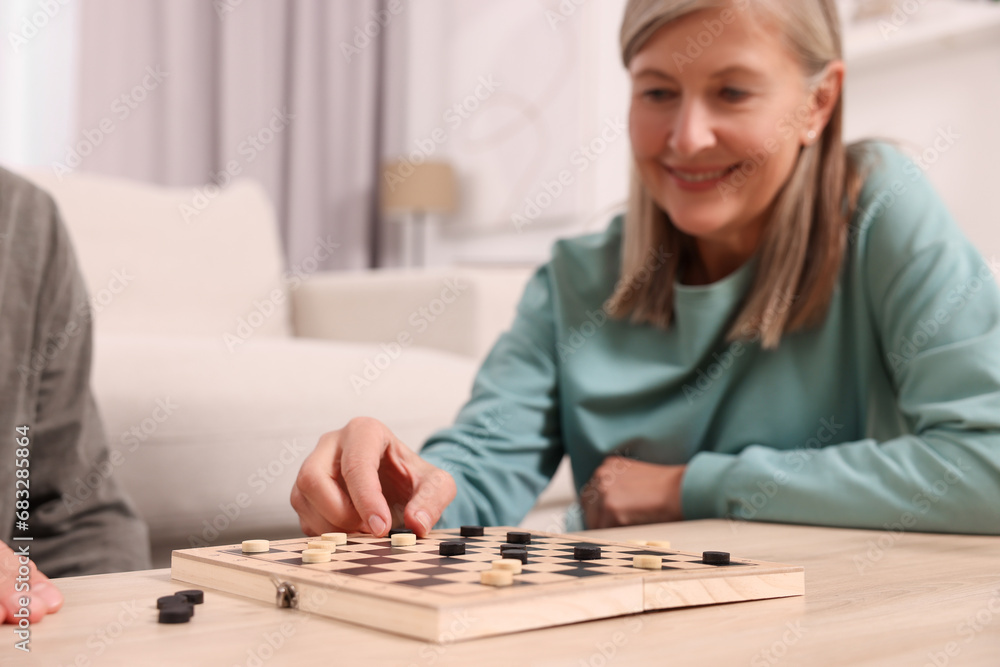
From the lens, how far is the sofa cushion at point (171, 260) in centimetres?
222

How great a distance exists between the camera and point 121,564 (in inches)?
39.7

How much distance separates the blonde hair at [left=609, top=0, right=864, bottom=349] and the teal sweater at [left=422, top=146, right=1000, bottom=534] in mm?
23

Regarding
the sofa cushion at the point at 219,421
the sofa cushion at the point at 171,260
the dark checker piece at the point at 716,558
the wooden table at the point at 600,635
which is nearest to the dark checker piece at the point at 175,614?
the wooden table at the point at 600,635

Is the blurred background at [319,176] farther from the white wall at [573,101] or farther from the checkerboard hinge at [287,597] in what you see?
the checkerboard hinge at [287,597]

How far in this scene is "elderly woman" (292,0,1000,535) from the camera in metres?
0.97

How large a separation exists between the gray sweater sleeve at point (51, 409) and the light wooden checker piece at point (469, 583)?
455 mm

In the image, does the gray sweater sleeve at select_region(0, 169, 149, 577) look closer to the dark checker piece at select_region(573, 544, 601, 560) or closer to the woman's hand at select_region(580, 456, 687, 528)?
the woman's hand at select_region(580, 456, 687, 528)

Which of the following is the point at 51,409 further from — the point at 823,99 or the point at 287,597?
the point at 823,99

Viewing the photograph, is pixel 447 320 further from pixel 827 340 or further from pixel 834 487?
pixel 834 487

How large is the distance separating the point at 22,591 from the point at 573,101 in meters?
3.34

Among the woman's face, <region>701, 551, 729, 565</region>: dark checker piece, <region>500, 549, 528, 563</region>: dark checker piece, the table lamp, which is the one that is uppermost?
the table lamp

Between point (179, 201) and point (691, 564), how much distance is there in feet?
7.04

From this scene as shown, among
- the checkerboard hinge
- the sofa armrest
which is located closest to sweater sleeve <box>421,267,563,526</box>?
the checkerboard hinge

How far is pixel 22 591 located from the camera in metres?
0.49
